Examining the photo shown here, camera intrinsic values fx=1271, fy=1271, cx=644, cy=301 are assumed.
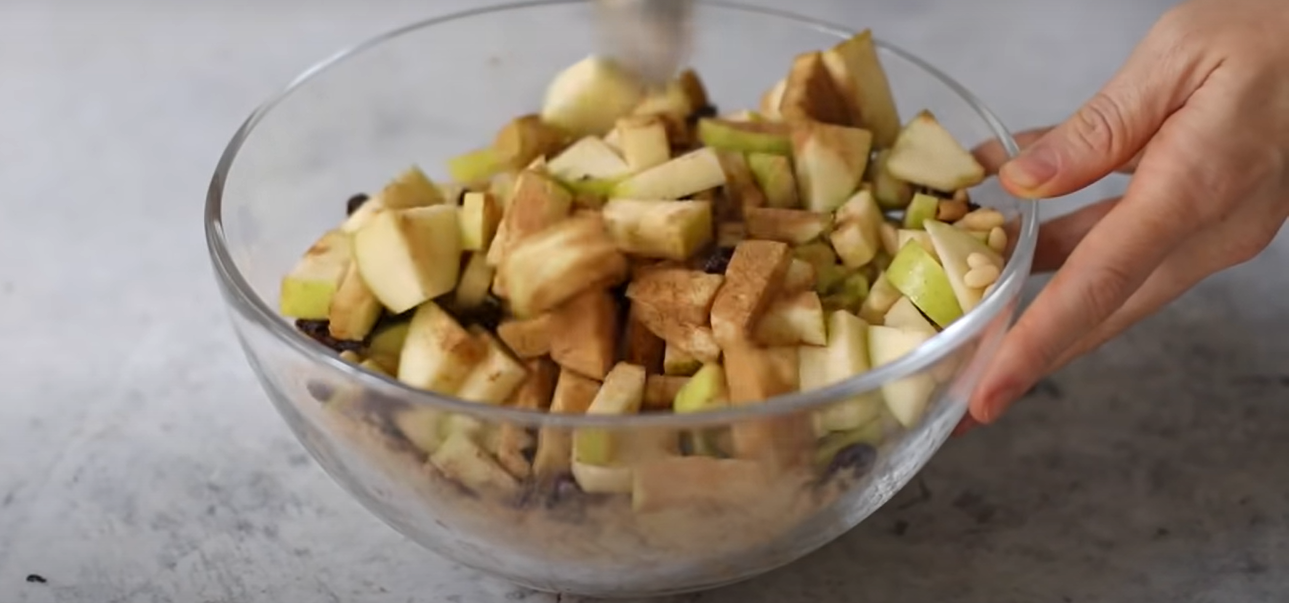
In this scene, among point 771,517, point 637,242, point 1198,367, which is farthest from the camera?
point 1198,367

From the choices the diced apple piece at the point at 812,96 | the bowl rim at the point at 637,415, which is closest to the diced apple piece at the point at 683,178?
the diced apple piece at the point at 812,96

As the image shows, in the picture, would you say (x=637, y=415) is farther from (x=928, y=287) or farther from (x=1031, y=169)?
(x=1031, y=169)

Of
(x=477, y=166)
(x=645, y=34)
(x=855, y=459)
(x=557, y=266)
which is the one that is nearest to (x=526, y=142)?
(x=477, y=166)

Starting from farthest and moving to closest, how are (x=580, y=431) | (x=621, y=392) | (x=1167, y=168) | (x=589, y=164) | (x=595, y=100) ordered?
(x=595, y=100), (x=589, y=164), (x=1167, y=168), (x=621, y=392), (x=580, y=431)

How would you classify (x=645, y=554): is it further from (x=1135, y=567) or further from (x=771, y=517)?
(x=1135, y=567)

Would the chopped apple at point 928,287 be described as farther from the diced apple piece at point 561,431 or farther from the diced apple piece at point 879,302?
the diced apple piece at point 561,431

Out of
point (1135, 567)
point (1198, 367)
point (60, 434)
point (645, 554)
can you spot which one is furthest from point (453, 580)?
point (1198, 367)
